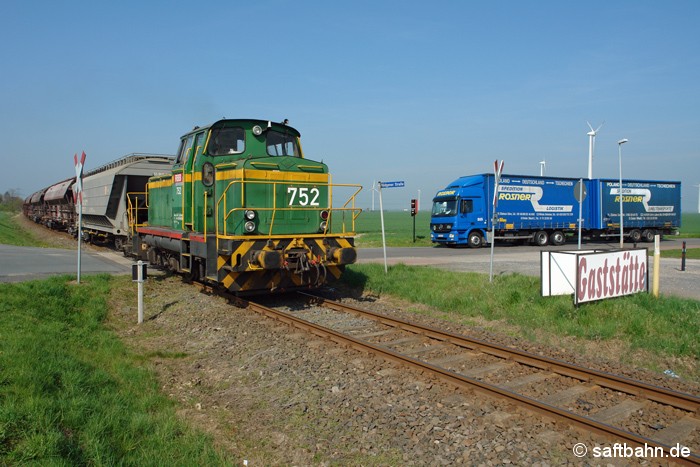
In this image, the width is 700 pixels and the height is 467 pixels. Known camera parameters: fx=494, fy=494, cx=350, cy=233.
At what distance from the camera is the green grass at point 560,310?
24.0 ft

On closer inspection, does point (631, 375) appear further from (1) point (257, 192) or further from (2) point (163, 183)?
(2) point (163, 183)

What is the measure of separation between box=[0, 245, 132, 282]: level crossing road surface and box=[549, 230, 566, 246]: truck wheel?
77.1 feet

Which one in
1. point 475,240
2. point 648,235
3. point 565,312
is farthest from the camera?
point 648,235

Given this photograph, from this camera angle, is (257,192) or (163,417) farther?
(257,192)

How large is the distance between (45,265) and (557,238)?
2600 centimetres

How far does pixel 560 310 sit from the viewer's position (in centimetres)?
847

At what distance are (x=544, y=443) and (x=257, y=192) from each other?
21.7 ft

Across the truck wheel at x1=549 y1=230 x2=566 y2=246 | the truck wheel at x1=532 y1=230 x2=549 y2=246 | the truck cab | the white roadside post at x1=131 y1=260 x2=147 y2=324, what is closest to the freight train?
the white roadside post at x1=131 y1=260 x2=147 y2=324

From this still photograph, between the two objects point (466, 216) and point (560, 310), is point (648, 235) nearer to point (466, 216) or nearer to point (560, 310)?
point (466, 216)

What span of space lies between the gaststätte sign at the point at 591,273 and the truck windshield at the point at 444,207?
1778 cm

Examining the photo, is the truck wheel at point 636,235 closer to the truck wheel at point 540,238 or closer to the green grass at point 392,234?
the truck wheel at point 540,238

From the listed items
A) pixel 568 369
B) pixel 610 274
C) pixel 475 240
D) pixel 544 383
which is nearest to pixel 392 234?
pixel 475 240

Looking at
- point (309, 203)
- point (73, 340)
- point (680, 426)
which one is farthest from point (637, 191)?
point (73, 340)

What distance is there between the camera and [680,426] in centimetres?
457
